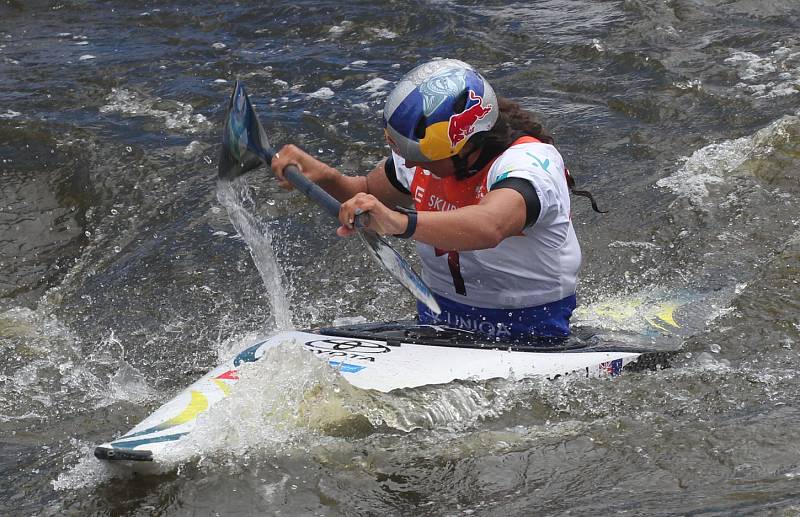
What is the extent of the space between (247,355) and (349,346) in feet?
1.66

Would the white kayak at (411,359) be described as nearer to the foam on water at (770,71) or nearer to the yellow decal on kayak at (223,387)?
the yellow decal on kayak at (223,387)

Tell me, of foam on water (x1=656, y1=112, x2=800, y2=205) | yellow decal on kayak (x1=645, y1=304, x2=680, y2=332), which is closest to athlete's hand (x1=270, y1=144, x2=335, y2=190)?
yellow decal on kayak (x1=645, y1=304, x2=680, y2=332)

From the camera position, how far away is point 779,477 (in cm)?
401

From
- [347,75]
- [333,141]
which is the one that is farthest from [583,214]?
[347,75]

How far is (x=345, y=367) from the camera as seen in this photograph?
4.79m

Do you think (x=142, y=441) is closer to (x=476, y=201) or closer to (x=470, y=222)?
(x=470, y=222)

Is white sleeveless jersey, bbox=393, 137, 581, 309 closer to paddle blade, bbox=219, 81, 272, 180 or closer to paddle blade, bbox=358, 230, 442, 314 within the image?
paddle blade, bbox=358, 230, 442, 314

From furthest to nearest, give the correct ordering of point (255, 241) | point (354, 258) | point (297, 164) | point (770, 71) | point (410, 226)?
1. point (770, 71)
2. point (354, 258)
3. point (255, 241)
4. point (297, 164)
5. point (410, 226)

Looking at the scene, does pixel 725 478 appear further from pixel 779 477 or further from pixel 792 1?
pixel 792 1

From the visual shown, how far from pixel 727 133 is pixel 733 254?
7.09 feet

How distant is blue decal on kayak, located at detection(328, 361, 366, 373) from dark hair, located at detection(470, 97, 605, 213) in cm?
111

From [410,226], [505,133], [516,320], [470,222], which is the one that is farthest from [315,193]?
[516,320]

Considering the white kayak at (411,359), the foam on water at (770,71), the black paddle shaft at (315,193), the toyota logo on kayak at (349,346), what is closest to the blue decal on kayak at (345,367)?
the white kayak at (411,359)

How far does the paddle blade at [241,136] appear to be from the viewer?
489 cm
